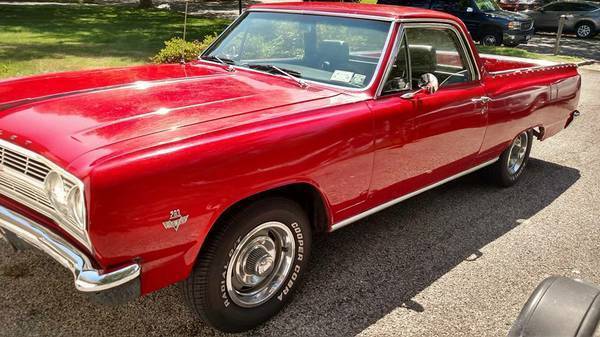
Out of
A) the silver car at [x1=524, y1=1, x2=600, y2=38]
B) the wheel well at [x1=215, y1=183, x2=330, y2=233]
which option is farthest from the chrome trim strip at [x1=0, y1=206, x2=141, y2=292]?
the silver car at [x1=524, y1=1, x2=600, y2=38]

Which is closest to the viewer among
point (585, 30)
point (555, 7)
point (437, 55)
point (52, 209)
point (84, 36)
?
point (52, 209)

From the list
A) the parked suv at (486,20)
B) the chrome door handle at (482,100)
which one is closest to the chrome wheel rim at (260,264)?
the chrome door handle at (482,100)

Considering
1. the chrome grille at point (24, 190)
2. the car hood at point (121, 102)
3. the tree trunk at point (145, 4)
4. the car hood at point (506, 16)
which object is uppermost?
the car hood at point (506, 16)

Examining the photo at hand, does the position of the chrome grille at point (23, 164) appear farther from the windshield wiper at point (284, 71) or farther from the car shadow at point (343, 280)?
the windshield wiper at point (284, 71)

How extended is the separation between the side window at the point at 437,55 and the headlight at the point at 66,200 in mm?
2381

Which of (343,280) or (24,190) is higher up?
(24,190)

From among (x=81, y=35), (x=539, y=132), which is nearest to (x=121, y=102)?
(x=539, y=132)

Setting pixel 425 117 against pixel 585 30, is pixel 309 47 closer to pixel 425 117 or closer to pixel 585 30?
pixel 425 117

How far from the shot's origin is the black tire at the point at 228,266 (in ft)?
8.14

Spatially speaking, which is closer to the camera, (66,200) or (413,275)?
(66,200)

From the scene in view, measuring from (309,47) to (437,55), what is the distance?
1.04 m

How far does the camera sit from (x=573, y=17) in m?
20.2

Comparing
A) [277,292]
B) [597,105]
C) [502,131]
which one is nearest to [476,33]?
[597,105]

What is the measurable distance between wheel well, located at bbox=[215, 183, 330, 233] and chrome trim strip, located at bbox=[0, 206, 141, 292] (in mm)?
768
